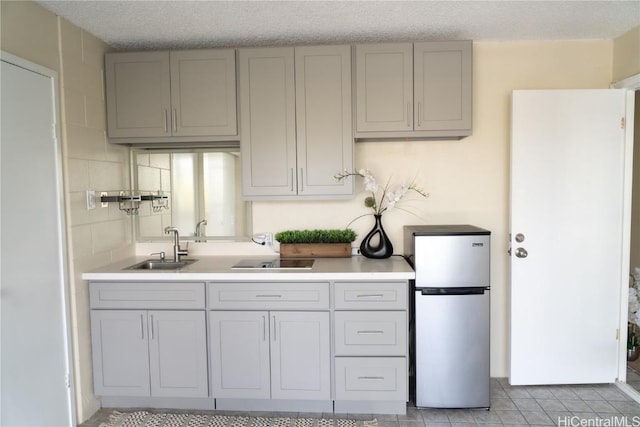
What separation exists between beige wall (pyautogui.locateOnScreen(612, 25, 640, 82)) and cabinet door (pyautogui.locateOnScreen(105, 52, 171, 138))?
299 cm

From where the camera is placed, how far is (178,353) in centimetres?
242

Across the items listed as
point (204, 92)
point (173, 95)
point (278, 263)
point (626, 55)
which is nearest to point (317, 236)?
point (278, 263)

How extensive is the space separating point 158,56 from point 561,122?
2672 mm

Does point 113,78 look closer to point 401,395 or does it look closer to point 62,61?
point 62,61

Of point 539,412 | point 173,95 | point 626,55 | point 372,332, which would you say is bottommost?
point 539,412

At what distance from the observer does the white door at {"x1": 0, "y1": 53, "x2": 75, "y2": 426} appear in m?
1.90

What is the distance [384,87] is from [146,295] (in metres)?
1.96

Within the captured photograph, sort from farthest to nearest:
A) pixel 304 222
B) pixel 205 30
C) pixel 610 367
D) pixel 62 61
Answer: pixel 304 222, pixel 610 367, pixel 205 30, pixel 62 61

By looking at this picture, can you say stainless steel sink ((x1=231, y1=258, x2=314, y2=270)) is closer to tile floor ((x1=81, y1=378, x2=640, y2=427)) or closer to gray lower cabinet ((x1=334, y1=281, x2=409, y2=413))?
gray lower cabinet ((x1=334, y1=281, x2=409, y2=413))

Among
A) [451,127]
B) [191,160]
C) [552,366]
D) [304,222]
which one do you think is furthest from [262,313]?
[552,366]

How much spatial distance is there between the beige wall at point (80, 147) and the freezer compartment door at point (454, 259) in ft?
6.64

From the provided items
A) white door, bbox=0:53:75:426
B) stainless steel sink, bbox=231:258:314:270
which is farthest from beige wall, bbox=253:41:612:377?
white door, bbox=0:53:75:426

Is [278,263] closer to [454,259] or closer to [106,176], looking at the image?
[454,259]

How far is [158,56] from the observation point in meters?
2.58
